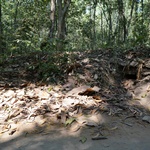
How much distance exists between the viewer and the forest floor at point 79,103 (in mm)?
3361

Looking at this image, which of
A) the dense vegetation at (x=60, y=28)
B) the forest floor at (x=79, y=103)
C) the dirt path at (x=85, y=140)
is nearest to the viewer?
the dirt path at (x=85, y=140)

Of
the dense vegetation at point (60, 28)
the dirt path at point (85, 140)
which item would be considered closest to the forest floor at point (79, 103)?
the dirt path at point (85, 140)

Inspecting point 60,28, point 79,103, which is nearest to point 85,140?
point 79,103

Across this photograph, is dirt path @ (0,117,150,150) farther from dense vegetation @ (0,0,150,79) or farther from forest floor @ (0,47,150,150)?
dense vegetation @ (0,0,150,79)

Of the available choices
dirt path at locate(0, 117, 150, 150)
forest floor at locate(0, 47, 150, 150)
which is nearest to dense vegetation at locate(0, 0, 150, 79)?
forest floor at locate(0, 47, 150, 150)

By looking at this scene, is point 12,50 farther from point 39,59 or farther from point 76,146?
point 76,146

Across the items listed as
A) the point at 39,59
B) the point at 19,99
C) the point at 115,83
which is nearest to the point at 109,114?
the point at 115,83

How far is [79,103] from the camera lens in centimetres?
427

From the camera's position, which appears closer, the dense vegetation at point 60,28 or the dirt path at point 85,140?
the dirt path at point 85,140

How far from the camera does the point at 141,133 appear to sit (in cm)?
353

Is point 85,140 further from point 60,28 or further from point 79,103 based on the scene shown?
point 60,28

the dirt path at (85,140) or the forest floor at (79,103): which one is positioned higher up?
the forest floor at (79,103)

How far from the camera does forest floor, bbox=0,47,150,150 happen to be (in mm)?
3361

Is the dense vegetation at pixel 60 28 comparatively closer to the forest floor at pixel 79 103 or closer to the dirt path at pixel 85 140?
the forest floor at pixel 79 103
